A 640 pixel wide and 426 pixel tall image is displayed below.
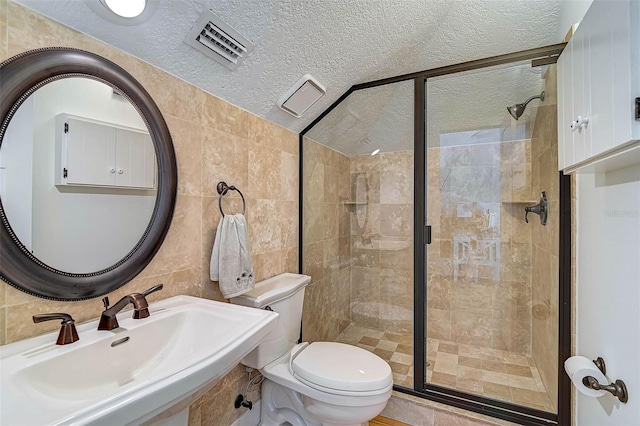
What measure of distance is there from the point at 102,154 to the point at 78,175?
113 millimetres

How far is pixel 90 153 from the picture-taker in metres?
0.98

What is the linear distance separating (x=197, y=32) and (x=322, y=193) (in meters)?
1.42

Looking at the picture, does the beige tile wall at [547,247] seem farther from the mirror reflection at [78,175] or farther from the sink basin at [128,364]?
the mirror reflection at [78,175]

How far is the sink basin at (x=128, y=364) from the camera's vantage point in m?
0.57

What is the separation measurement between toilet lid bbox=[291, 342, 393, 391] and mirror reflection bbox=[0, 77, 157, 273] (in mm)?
1011

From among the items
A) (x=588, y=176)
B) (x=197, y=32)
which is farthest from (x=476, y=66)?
(x=197, y=32)

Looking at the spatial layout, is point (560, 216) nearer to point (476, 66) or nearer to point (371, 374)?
point (476, 66)

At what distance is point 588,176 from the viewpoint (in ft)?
3.92

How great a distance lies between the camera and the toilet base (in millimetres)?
1323

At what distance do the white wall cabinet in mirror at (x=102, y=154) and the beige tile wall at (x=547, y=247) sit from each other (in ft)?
6.78

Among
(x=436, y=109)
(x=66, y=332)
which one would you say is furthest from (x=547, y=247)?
(x=66, y=332)

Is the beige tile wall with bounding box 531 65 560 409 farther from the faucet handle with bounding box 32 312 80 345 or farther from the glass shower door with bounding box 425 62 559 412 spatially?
the faucet handle with bounding box 32 312 80 345

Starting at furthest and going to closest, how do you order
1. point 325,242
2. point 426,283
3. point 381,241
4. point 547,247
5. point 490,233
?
point 381,241, point 325,242, point 490,233, point 426,283, point 547,247

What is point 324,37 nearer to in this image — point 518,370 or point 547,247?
point 547,247
